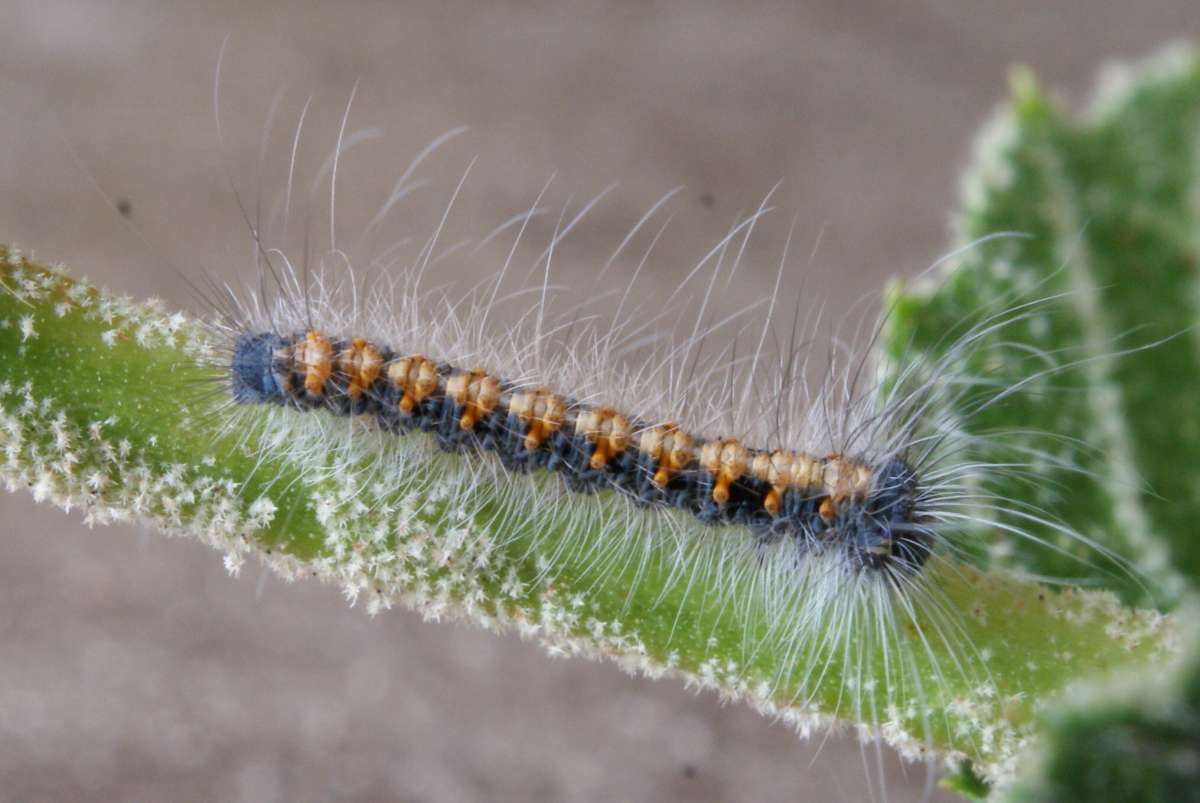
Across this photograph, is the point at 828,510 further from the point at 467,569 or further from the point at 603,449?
the point at 467,569

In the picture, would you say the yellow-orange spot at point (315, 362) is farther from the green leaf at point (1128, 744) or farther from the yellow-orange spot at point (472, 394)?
the green leaf at point (1128, 744)

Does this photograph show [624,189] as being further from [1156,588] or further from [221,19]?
[1156,588]

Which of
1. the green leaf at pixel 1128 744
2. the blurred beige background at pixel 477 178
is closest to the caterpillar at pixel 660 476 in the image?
the green leaf at pixel 1128 744

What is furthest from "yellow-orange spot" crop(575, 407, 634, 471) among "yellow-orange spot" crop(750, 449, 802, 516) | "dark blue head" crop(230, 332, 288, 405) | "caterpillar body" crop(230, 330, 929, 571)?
"dark blue head" crop(230, 332, 288, 405)

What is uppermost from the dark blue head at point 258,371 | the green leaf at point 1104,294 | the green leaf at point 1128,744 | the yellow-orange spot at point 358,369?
the green leaf at point 1104,294

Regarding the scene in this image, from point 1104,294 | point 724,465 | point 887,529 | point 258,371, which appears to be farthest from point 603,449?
point 1104,294
